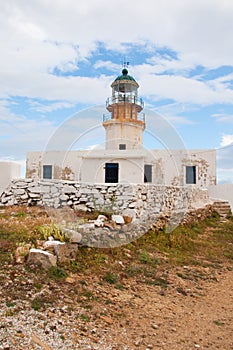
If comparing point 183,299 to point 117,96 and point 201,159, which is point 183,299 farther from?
point 117,96

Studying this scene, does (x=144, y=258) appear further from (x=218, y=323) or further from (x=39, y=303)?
(x=39, y=303)

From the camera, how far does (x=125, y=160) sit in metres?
17.9

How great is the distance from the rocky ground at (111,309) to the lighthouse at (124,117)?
14992mm

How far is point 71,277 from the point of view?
5.16 meters

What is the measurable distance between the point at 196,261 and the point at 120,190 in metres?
2.82

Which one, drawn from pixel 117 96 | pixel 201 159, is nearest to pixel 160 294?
pixel 201 159

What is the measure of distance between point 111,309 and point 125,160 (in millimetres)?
13733

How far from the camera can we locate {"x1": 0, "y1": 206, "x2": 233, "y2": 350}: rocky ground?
360 cm

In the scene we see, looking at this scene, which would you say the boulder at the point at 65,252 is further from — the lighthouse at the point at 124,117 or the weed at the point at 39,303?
the lighthouse at the point at 124,117

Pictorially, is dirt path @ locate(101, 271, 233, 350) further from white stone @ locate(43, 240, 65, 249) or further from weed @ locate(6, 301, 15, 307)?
white stone @ locate(43, 240, 65, 249)

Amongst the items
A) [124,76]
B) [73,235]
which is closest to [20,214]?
[73,235]

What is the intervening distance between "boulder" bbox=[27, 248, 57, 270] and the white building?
12705 mm

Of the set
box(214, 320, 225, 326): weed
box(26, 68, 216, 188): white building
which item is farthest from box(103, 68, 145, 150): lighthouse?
box(214, 320, 225, 326): weed

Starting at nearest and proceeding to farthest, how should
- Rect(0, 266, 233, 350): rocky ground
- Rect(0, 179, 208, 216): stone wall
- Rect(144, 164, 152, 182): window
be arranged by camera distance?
1. Rect(0, 266, 233, 350): rocky ground
2. Rect(0, 179, 208, 216): stone wall
3. Rect(144, 164, 152, 182): window
